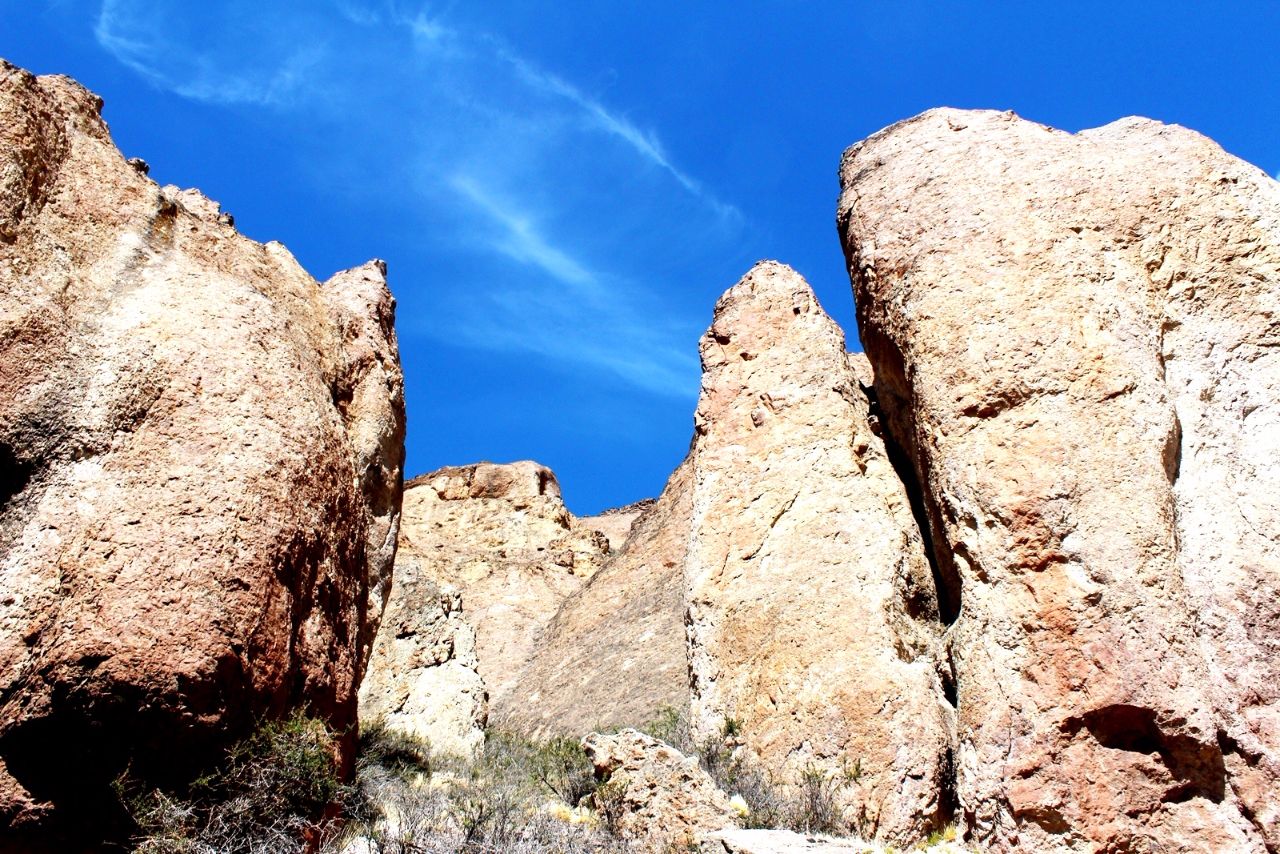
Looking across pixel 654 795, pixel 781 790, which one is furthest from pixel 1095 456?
pixel 654 795

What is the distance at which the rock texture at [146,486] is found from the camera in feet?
16.1

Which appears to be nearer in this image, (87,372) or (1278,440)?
(87,372)

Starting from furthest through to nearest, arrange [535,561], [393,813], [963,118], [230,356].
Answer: [535,561] → [963,118] → [393,813] → [230,356]

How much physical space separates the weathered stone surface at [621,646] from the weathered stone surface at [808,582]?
4.16m

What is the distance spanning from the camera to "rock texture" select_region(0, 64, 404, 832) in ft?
16.1

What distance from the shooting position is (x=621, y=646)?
1680 cm

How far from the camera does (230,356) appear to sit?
6.22 metres

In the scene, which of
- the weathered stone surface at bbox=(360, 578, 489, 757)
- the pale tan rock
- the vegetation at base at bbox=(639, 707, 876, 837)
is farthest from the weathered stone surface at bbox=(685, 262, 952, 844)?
the pale tan rock

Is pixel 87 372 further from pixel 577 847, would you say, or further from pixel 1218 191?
pixel 1218 191

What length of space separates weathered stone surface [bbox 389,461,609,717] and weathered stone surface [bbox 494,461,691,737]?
33.8 inches

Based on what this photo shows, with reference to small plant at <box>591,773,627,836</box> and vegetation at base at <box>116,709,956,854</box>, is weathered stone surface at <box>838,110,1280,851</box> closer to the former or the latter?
vegetation at base at <box>116,709,956,854</box>

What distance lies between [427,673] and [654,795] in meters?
5.79

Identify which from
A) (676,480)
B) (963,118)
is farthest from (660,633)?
(963,118)

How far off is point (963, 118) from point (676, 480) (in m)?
12.3
